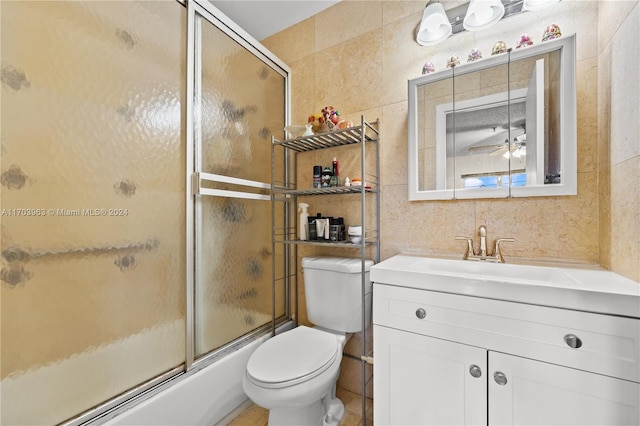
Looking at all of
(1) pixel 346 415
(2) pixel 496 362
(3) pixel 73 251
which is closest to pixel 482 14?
(2) pixel 496 362

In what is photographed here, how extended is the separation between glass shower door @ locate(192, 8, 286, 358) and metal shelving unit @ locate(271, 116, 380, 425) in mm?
93

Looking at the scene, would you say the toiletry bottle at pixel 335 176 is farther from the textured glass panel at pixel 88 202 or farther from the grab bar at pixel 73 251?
the grab bar at pixel 73 251

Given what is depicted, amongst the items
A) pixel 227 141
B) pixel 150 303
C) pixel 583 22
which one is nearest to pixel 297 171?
pixel 227 141

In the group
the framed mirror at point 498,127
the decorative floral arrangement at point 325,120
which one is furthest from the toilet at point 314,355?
the decorative floral arrangement at point 325,120

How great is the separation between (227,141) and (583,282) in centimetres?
160

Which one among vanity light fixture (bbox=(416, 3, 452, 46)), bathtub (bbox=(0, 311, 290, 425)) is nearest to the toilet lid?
bathtub (bbox=(0, 311, 290, 425))

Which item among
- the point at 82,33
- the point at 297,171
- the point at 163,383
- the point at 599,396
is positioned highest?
the point at 82,33

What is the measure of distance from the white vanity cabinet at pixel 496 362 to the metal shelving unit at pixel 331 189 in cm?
26

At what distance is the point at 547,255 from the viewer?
1140mm

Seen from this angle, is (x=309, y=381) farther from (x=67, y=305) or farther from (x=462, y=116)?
(x=462, y=116)

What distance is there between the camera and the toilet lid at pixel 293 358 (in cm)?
107

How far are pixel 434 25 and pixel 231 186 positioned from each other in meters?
1.31

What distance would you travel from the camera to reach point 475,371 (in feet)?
3.01

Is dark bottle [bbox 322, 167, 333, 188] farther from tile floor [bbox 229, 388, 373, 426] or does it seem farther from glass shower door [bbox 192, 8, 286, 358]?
tile floor [bbox 229, 388, 373, 426]
